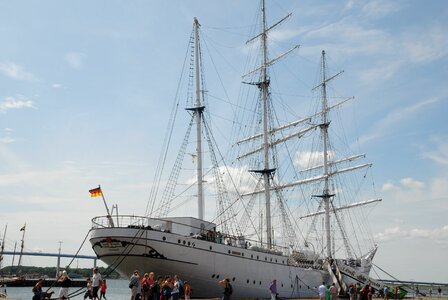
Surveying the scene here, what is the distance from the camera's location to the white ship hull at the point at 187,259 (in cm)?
3109

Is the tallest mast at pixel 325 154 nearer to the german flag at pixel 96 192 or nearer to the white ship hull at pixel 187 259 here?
the white ship hull at pixel 187 259

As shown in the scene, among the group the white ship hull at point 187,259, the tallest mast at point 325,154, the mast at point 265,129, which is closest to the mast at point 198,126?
the white ship hull at point 187,259

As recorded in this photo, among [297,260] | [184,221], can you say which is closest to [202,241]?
[184,221]

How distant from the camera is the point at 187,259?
106 ft

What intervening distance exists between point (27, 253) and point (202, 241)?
133m

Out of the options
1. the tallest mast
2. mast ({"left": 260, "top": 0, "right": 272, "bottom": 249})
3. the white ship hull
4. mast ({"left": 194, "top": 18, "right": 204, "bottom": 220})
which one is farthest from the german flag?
the tallest mast

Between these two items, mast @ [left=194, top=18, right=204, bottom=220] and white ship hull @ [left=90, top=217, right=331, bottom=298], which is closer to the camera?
white ship hull @ [left=90, top=217, right=331, bottom=298]

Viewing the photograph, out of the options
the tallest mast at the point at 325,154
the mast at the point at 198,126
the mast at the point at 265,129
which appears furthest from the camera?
the tallest mast at the point at 325,154

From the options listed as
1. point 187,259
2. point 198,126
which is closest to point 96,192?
point 187,259

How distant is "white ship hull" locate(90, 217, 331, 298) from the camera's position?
3109cm

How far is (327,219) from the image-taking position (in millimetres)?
63812

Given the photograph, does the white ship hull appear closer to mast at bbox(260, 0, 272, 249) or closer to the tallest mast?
mast at bbox(260, 0, 272, 249)

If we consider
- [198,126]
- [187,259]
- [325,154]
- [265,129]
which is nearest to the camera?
[187,259]

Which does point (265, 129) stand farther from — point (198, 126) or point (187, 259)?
point (187, 259)
